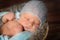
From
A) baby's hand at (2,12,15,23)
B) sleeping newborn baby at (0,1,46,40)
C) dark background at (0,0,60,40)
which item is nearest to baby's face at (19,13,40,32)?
sleeping newborn baby at (0,1,46,40)

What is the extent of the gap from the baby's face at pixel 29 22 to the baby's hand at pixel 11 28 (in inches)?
1.3

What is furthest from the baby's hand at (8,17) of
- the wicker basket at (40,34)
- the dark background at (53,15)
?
the dark background at (53,15)

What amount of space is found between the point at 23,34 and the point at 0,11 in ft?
1.47

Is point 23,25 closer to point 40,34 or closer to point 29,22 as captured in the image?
point 29,22

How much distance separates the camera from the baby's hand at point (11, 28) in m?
0.92

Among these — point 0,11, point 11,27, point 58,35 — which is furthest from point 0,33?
point 58,35

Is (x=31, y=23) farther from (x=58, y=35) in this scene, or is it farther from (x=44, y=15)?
(x=58, y=35)

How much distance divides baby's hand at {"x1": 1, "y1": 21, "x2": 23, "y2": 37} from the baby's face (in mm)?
34

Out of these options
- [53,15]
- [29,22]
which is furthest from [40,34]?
[53,15]

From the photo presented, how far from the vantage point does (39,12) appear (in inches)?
37.5

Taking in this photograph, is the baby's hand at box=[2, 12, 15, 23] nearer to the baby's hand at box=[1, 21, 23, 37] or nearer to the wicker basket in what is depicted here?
the baby's hand at box=[1, 21, 23, 37]

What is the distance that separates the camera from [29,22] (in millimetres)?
→ 947

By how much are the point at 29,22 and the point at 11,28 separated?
107 millimetres

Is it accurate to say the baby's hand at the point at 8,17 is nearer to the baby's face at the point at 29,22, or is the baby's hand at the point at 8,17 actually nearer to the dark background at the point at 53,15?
the baby's face at the point at 29,22
